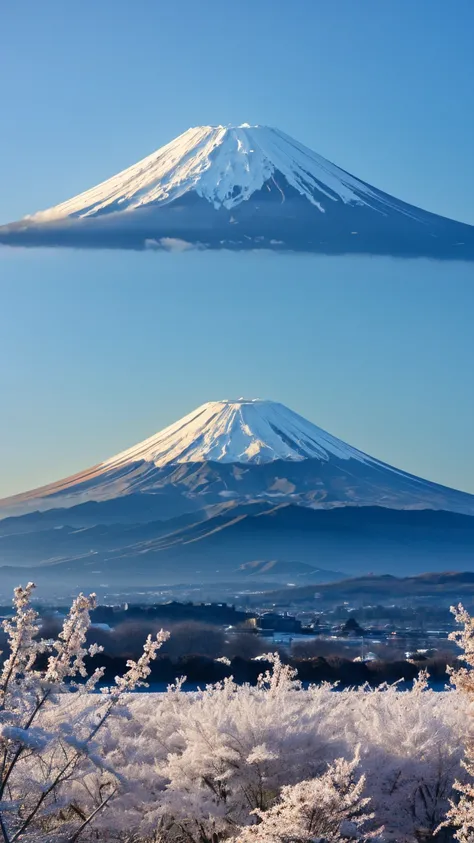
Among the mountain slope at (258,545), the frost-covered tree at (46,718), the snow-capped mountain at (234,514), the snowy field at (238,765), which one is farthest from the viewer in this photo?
the snow-capped mountain at (234,514)

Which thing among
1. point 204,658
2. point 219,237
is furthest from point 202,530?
point 204,658

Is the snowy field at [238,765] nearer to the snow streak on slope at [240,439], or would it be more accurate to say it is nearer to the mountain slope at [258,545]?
the mountain slope at [258,545]

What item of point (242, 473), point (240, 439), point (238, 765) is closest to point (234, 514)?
point (242, 473)

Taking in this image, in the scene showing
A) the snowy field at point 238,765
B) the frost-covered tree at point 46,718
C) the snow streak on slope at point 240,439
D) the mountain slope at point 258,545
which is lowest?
the mountain slope at point 258,545

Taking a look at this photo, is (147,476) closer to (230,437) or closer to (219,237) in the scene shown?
(230,437)

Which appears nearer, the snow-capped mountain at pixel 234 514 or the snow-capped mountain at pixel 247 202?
the snow-capped mountain at pixel 234 514

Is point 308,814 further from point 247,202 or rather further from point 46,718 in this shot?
point 247,202

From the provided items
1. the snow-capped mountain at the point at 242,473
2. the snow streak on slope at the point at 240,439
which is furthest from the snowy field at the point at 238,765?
the snow streak on slope at the point at 240,439
